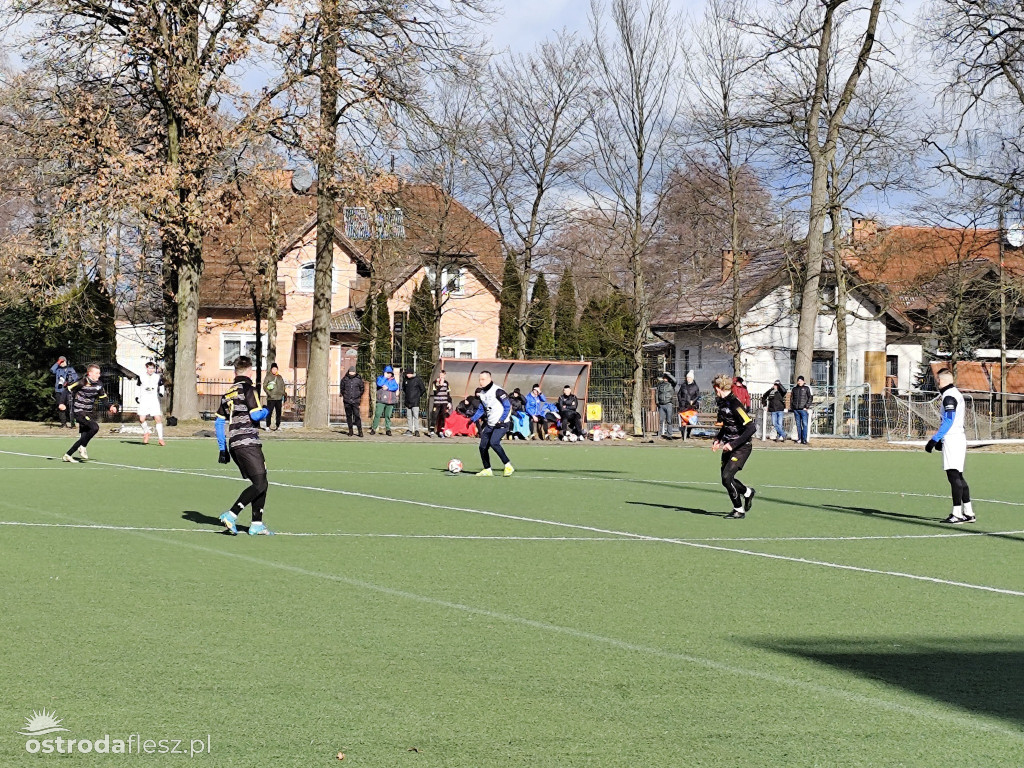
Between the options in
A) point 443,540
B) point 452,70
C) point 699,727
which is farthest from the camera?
point 452,70

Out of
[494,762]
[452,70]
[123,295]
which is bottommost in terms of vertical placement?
[494,762]

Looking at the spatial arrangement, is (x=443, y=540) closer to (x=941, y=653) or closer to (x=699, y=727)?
(x=941, y=653)

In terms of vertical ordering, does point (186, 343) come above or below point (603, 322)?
below

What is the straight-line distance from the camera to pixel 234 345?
6203 cm

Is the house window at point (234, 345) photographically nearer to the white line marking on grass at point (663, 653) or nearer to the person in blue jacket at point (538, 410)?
the person in blue jacket at point (538, 410)

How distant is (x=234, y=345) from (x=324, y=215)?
84.5ft

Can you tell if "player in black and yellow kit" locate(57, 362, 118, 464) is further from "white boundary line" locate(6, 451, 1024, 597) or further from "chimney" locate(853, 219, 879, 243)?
"chimney" locate(853, 219, 879, 243)

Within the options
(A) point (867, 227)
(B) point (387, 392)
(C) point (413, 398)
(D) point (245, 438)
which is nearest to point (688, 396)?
(C) point (413, 398)

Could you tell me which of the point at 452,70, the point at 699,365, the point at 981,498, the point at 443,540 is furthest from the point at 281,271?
the point at 443,540

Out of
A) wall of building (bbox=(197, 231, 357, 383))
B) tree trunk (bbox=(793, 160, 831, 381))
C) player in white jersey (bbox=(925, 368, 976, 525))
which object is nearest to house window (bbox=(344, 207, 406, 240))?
tree trunk (bbox=(793, 160, 831, 381))

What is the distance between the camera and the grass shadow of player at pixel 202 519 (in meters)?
14.6

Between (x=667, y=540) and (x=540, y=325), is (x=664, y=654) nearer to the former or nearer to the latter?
(x=667, y=540)

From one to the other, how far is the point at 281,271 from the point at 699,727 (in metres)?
58.9

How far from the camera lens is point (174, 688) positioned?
6.97 m
